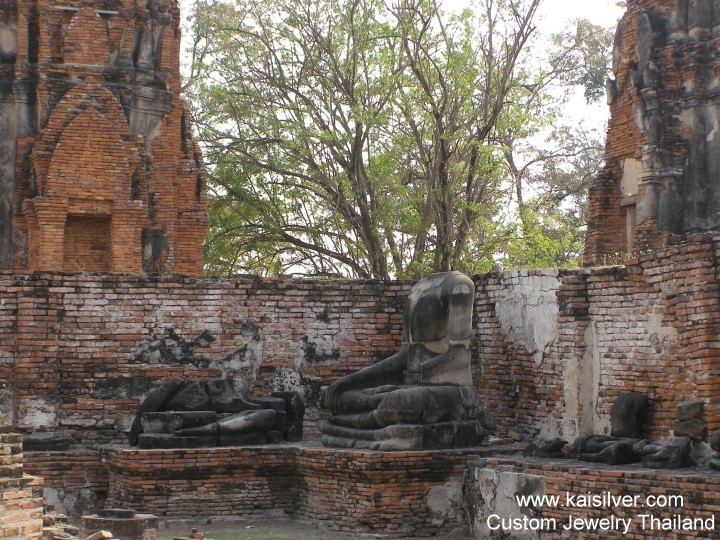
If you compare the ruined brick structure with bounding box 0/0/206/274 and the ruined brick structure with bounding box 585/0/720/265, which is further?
the ruined brick structure with bounding box 585/0/720/265

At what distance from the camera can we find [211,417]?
37.6 ft

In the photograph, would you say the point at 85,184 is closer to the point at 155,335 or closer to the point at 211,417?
the point at 155,335

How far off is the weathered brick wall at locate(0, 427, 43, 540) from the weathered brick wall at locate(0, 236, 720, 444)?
13.4 feet

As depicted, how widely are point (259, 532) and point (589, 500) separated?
2.95 metres

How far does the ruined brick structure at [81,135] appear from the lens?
1684 cm

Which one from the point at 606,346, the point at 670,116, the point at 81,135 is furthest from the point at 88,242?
the point at 606,346

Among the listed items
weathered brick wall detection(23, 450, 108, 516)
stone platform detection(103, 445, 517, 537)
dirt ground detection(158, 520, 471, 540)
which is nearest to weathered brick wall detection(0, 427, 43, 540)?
dirt ground detection(158, 520, 471, 540)

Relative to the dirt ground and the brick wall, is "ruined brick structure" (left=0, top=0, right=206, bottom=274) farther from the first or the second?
the dirt ground

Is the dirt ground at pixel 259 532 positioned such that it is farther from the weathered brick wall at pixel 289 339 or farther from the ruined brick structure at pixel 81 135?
the ruined brick structure at pixel 81 135

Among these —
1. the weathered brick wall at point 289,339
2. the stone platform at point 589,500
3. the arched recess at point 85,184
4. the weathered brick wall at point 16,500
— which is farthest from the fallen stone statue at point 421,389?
the arched recess at point 85,184

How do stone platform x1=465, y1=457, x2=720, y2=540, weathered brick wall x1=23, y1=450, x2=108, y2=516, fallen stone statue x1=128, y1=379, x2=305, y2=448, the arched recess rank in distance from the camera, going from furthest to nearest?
the arched recess < weathered brick wall x1=23, y1=450, x2=108, y2=516 < fallen stone statue x1=128, y1=379, x2=305, y2=448 < stone platform x1=465, y1=457, x2=720, y2=540

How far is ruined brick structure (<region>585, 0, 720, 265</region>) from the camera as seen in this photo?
17.8 meters

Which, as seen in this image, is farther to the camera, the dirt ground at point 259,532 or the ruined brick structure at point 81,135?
the ruined brick structure at point 81,135

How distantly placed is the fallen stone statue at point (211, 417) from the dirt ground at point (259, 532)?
2.67ft
